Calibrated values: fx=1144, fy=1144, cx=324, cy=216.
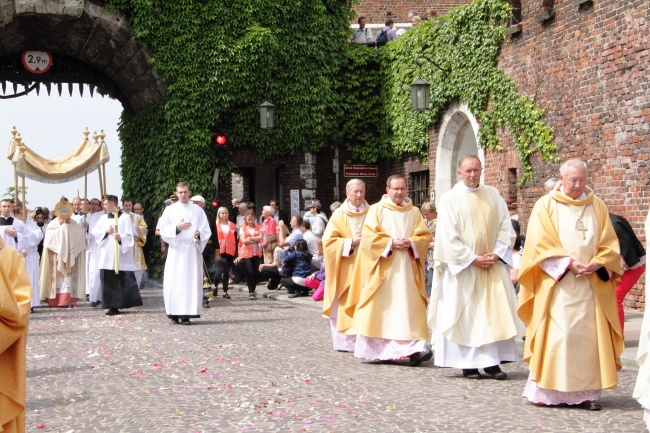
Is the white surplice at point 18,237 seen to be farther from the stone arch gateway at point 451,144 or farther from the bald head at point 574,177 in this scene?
the bald head at point 574,177

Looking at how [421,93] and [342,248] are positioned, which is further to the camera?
[421,93]

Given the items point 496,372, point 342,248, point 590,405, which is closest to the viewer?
point 590,405

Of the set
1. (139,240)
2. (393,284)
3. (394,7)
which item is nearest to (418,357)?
(393,284)

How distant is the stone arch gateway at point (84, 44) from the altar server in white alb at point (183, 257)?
1078cm

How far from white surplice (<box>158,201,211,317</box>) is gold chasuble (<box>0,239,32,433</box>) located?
391 inches

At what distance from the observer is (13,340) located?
17.0 ft

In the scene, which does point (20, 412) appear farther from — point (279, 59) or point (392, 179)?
point (279, 59)

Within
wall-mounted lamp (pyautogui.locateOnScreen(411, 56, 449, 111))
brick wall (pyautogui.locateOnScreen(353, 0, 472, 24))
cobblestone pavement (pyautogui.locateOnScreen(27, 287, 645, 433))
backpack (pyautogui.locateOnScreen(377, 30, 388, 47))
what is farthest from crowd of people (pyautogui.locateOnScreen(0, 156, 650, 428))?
brick wall (pyautogui.locateOnScreen(353, 0, 472, 24))

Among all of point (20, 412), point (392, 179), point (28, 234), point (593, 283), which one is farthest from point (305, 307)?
point (20, 412)

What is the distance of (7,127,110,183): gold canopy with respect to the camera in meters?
22.3

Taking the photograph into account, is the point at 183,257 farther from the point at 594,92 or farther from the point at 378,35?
the point at 378,35

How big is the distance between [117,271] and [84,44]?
427 inches

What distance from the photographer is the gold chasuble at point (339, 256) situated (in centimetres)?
1232

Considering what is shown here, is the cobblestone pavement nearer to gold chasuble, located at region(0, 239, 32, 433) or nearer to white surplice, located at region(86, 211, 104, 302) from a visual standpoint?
gold chasuble, located at region(0, 239, 32, 433)
